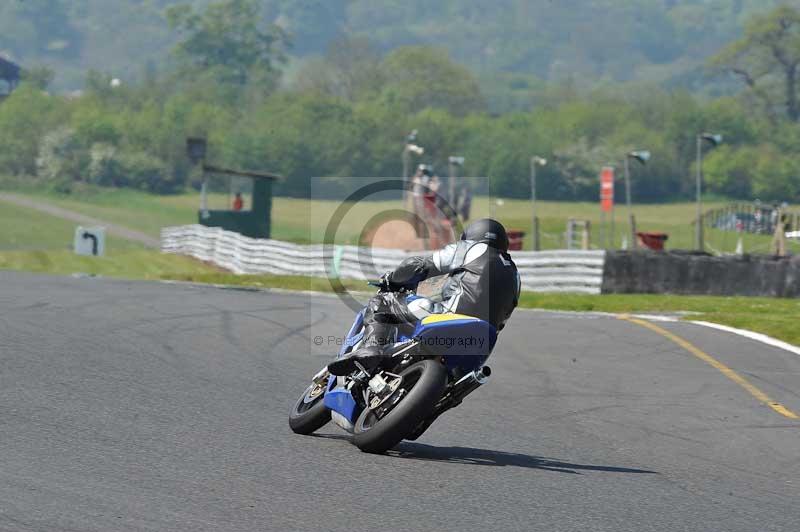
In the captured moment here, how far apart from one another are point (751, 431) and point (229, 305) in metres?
9.80

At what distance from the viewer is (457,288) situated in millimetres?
8602

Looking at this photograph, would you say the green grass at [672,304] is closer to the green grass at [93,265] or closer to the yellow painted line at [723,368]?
the yellow painted line at [723,368]

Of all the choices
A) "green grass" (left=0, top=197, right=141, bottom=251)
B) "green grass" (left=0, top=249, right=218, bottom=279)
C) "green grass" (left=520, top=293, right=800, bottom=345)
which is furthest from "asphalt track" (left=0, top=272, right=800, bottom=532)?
"green grass" (left=0, top=197, right=141, bottom=251)

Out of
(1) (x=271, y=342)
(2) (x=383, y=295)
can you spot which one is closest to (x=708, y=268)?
(1) (x=271, y=342)

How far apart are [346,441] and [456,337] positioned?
1.25 meters

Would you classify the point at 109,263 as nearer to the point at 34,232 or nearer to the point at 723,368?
the point at 723,368

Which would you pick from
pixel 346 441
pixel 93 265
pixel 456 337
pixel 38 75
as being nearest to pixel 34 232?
pixel 93 265

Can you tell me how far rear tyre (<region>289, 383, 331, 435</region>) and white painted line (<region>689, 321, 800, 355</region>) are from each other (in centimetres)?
886

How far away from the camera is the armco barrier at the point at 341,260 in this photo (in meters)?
28.8

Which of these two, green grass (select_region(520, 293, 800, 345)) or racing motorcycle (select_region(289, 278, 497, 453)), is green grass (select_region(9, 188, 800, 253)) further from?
racing motorcycle (select_region(289, 278, 497, 453))

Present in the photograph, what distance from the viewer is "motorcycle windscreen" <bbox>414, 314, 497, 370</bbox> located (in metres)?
8.30

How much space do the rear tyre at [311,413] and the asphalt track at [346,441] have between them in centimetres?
12

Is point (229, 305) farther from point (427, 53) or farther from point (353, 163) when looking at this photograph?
point (427, 53)

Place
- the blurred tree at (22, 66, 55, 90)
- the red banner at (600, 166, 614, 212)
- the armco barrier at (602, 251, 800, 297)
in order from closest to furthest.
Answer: the armco barrier at (602, 251, 800, 297) < the red banner at (600, 166, 614, 212) < the blurred tree at (22, 66, 55, 90)
